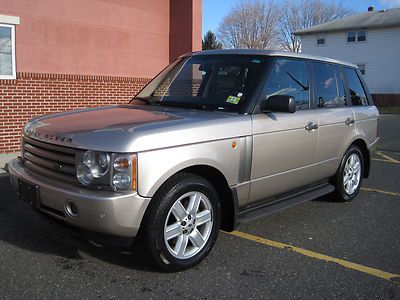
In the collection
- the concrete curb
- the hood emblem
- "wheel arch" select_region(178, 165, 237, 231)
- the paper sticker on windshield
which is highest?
the paper sticker on windshield

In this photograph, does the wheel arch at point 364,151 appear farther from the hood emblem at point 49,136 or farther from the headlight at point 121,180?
the hood emblem at point 49,136

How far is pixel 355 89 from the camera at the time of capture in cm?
602

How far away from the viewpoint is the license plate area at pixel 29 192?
355 centimetres

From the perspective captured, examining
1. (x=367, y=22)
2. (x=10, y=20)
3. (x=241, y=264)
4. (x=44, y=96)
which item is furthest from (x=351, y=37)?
(x=241, y=264)

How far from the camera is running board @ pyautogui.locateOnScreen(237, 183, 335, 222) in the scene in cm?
409

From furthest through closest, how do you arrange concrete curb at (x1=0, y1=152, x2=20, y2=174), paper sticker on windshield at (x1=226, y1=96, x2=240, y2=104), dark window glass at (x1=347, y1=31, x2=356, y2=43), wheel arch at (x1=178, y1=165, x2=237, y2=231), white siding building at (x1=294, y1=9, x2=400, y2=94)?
dark window glass at (x1=347, y1=31, x2=356, y2=43), white siding building at (x1=294, y1=9, x2=400, y2=94), concrete curb at (x1=0, y1=152, x2=20, y2=174), paper sticker on windshield at (x1=226, y1=96, x2=240, y2=104), wheel arch at (x1=178, y1=165, x2=237, y2=231)

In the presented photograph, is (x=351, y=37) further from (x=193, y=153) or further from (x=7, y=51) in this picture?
(x=193, y=153)

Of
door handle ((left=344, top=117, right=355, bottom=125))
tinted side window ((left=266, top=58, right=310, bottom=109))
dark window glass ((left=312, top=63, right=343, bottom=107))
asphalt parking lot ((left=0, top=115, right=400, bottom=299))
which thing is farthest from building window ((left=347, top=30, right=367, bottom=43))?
tinted side window ((left=266, top=58, right=310, bottom=109))

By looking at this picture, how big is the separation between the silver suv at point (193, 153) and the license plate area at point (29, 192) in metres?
0.02

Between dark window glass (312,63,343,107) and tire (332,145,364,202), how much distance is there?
2.48 feet

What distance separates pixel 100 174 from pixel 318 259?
2.06 metres

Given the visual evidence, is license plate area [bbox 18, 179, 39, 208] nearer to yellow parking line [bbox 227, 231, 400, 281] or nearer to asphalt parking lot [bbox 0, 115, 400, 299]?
asphalt parking lot [bbox 0, 115, 400, 299]

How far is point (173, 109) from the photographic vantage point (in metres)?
4.27

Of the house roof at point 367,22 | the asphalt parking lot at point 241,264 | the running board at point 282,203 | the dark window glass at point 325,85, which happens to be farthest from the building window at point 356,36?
the asphalt parking lot at point 241,264
